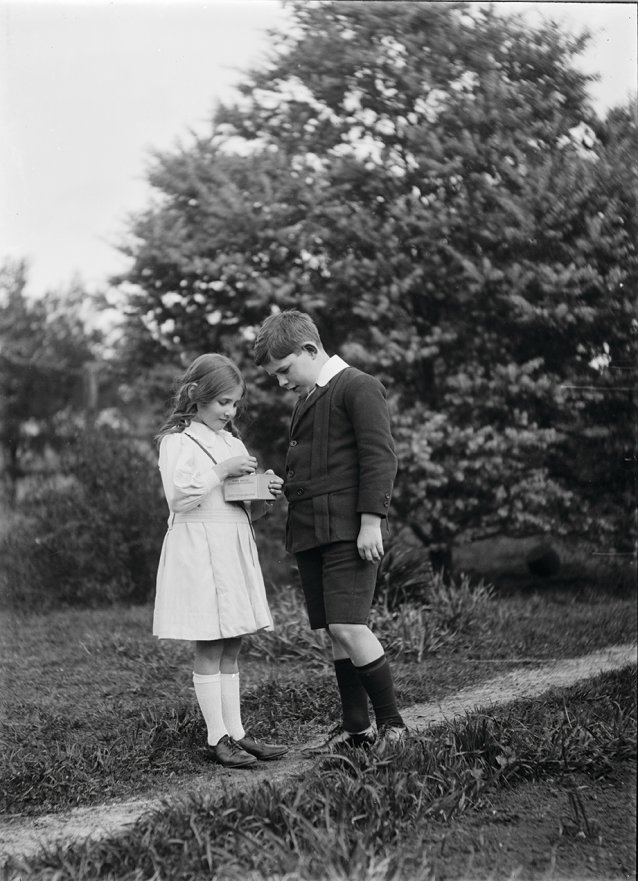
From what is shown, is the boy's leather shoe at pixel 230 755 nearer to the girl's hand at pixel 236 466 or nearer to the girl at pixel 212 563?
the girl at pixel 212 563

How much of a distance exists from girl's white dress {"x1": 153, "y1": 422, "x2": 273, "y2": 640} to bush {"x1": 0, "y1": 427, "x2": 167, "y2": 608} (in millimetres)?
4356

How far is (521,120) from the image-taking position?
23.1 ft


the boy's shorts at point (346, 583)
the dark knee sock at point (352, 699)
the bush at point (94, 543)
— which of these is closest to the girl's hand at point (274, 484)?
the boy's shorts at point (346, 583)

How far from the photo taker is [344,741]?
12.6ft

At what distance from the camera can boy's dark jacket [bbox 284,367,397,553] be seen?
3.68 metres

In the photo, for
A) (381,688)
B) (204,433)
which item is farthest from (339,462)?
(381,688)

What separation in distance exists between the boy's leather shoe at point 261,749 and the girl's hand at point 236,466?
1.10 m

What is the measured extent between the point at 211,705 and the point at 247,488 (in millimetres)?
893

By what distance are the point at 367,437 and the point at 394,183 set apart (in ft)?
14.1

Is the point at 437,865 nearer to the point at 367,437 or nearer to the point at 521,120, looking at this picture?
the point at 367,437

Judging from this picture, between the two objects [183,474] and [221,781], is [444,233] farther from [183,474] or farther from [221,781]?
[221,781]

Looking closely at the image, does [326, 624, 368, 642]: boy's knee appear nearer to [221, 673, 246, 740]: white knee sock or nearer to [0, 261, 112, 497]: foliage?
[221, 673, 246, 740]: white knee sock

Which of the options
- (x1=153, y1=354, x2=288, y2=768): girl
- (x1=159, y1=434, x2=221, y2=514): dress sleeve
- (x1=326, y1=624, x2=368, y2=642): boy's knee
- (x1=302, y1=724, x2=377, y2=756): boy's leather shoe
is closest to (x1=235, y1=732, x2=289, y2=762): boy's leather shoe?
(x1=153, y1=354, x2=288, y2=768): girl

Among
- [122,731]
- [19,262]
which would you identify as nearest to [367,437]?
[122,731]
